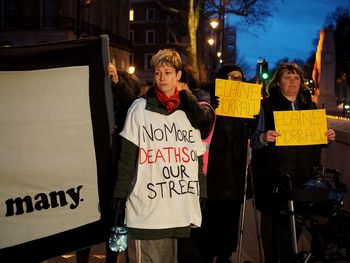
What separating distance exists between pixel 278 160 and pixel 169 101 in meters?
1.41

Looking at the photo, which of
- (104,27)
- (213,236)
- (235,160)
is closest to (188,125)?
(235,160)

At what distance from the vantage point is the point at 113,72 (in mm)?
4539

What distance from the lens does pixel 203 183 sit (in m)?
4.08

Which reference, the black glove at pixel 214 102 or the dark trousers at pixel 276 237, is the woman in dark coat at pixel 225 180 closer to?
the black glove at pixel 214 102

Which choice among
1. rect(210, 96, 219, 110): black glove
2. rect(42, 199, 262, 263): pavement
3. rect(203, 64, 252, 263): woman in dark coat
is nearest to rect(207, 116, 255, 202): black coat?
rect(203, 64, 252, 263): woman in dark coat

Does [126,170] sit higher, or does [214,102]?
[214,102]

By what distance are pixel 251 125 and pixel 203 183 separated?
129cm

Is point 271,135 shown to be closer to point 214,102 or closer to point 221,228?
point 214,102

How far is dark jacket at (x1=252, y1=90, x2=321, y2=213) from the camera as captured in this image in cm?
472

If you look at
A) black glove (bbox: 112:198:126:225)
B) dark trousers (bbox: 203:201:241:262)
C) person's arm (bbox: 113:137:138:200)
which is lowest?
dark trousers (bbox: 203:201:241:262)

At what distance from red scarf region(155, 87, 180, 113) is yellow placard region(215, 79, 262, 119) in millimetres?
1277

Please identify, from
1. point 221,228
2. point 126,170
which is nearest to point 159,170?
point 126,170

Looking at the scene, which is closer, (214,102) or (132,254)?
(214,102)

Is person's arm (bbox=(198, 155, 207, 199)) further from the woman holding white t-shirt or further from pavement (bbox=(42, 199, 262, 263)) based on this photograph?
pavement (bbox=(42, 199, 262, 263))
